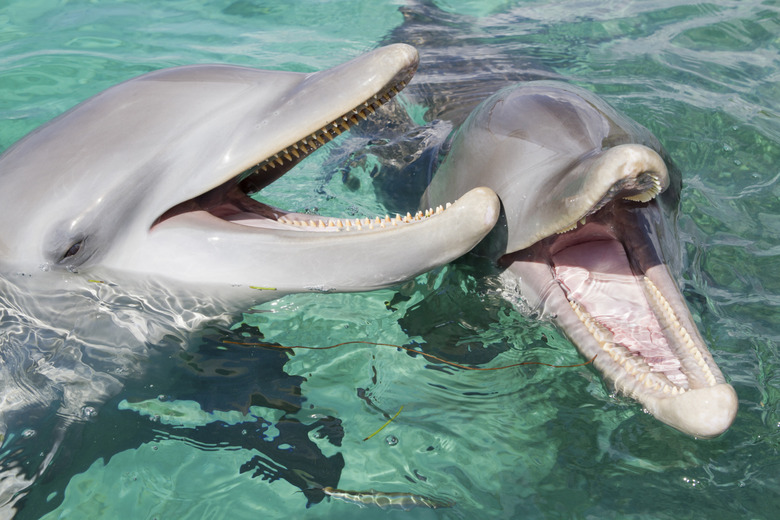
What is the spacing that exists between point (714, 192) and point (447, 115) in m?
2.25

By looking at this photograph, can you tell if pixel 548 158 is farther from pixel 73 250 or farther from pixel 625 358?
pixel 73 250

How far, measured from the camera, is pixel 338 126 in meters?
3.61

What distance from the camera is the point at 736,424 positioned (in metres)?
3.67

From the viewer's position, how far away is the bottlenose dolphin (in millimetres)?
3504

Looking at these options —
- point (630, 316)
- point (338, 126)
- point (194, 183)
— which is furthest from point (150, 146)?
point (630, 316)

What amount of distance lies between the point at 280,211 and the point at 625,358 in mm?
1944

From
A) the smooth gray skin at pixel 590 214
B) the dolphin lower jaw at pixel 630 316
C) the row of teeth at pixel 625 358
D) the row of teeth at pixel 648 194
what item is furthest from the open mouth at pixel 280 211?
the row of teeth at pixel 625 358

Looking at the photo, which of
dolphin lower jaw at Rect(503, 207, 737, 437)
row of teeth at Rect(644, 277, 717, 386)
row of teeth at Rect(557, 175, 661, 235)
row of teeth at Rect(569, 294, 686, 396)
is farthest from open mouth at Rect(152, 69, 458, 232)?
row of teeth at Rect(644, 277, 717, 386)

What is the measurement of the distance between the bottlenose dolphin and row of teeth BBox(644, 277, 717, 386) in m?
0.98

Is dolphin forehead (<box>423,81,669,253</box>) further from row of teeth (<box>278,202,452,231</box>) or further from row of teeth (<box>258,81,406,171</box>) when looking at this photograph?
row of teeth (<box>258,81,406,171</box>)

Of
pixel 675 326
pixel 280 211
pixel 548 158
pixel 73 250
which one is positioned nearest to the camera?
pixel 675 326

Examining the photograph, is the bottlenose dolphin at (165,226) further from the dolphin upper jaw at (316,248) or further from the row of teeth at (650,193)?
the row of teeth at (650,193)

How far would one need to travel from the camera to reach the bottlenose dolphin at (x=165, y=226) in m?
3.50

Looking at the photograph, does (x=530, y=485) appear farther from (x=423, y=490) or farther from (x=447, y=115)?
(x=447, y=115)
